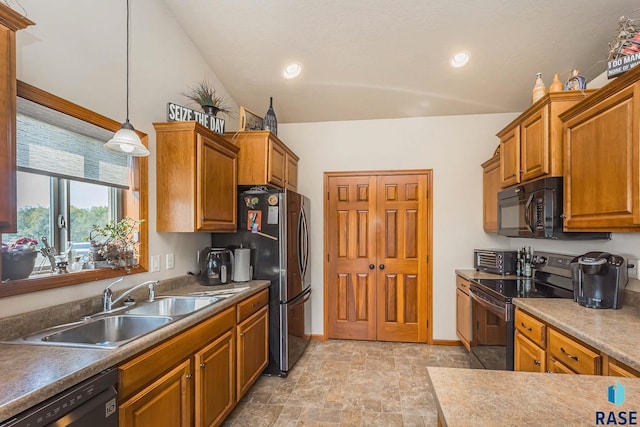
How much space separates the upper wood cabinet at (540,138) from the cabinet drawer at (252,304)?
89.4 inches

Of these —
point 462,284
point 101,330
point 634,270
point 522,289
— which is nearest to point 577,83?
point 634,270

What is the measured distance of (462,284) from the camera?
348 cm

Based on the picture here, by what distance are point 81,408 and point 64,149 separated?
4.42ft

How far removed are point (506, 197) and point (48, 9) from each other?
3.31 metres

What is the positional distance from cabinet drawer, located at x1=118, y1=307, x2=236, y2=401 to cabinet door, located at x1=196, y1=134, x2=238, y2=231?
2.35 ft

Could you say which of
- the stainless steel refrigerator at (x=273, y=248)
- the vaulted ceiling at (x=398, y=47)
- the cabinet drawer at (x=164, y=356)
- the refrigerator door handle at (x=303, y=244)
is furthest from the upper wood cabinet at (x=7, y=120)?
the refrigerator door handle at (x=303, y=244)

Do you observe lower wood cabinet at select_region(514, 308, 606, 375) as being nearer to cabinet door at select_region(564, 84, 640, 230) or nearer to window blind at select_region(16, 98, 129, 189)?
cabinet door at select_region(564, 84, 640, 230)

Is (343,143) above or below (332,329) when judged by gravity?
above

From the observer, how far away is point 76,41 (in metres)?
1.77

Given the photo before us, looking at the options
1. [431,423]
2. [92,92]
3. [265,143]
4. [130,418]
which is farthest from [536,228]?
[92,92]

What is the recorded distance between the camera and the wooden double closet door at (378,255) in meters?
3.82

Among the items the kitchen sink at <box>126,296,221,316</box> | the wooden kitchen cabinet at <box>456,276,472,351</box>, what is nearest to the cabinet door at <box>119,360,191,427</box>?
the kitchen sink at <box>126,296,221,316</box>

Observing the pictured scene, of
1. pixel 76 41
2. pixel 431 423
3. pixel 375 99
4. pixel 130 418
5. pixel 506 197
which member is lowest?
pixel 431 423

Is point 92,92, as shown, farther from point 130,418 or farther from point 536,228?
point 536,228
